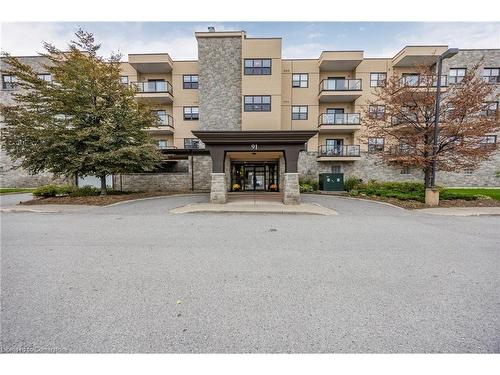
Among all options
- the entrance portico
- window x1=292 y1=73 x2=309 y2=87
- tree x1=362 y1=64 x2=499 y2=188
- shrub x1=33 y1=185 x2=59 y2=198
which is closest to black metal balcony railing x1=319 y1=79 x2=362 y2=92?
window x1=292 y1=73 x2=309 y2=87

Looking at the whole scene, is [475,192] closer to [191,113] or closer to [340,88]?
[340,88]

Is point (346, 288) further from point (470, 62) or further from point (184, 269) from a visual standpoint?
point (470, 62)

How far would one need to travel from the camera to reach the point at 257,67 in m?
20.2

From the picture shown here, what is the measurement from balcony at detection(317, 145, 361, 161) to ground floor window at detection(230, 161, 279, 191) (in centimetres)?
492

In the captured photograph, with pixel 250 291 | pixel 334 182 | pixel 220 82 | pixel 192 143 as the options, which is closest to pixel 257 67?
pixel 220 82

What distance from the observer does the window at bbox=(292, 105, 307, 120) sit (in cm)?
2248

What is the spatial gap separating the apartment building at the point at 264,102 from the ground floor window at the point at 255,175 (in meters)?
0.10

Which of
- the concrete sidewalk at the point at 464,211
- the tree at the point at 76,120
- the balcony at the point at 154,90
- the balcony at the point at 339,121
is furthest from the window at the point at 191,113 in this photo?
the concrete sidewalk at the point at 464,211

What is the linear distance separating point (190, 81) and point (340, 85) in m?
15.0

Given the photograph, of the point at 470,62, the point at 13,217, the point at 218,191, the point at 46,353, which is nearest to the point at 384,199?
the point at 218,191

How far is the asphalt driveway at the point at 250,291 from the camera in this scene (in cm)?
238

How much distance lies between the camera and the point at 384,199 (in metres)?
13.6

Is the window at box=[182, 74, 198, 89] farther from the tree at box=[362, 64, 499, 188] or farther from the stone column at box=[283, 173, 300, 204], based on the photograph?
the tree at box=[362, 64, 499, 188]

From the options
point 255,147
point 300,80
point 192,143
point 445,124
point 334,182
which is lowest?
point 334,182
